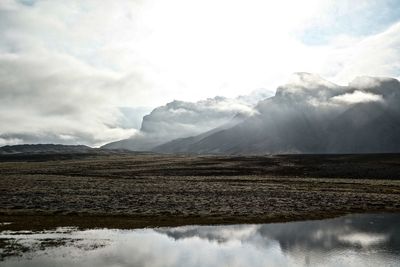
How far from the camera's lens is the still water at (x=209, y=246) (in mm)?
30141

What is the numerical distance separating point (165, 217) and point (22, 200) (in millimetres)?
24337

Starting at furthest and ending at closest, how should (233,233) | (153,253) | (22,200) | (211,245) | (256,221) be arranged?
(22,200) < (256,221) < (233,233) < (211,245) < (153,253)

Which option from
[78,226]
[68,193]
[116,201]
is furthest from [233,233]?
[68,193]

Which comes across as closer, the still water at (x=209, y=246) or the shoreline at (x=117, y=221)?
the still water at (x=209, y=246)

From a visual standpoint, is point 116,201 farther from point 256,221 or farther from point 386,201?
point 386,201

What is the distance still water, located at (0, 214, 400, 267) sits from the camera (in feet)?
98.9

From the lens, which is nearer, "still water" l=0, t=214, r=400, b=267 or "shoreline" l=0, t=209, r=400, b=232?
"still water" l=0, t=214, r=400, b=267

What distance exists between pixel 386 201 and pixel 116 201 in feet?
139

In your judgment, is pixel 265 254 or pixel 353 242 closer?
pixel 265 254

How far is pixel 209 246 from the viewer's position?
35.6 metres

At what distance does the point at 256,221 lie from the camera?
49031mm

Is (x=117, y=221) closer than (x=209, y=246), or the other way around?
(x=209, y=246)

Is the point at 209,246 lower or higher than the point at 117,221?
lower

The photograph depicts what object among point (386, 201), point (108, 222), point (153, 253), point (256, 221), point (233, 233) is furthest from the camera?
point (386, 201)
